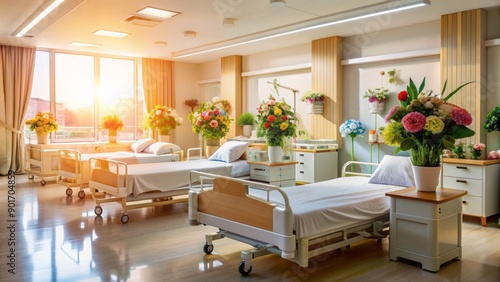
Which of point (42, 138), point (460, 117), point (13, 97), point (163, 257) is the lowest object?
point (163, 257)

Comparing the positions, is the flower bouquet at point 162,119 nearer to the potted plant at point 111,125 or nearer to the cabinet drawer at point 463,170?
the potted plant at point 111,125

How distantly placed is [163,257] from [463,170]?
12.1ft

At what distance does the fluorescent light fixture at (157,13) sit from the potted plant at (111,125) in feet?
11.4

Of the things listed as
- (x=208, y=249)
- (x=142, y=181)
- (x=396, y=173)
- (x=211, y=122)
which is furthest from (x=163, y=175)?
(x=396, y=173)

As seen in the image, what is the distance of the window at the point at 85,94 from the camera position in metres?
8.92

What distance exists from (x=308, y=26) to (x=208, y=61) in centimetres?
433

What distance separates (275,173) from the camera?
5.09m

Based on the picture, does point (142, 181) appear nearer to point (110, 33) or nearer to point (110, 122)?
point (110, 33)

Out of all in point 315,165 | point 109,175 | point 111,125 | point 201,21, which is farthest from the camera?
point 111,125

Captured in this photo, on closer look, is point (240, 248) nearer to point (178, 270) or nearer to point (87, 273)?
point (178, 270)

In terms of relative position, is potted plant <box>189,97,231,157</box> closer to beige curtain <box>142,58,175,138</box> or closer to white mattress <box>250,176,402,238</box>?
white mattress <box>250,176,402,238</box>

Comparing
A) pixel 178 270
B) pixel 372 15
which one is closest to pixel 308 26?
pixel 372 15

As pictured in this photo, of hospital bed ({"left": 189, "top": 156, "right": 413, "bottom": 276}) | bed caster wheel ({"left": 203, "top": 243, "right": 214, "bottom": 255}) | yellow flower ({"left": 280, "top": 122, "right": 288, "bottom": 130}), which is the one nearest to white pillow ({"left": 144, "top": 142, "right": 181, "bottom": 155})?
yellow flower ({"left": 280, "top": 122, "right": 288, "bottom": 130})

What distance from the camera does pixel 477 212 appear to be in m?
4.93
